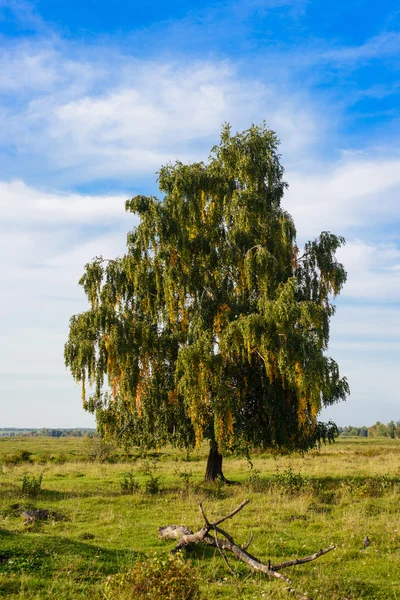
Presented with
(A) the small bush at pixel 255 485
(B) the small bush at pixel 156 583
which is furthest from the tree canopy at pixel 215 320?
(B) the small bush at pixel 156 583

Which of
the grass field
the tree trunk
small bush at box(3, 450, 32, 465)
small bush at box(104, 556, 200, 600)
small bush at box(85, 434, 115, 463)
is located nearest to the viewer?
small bush at box(104, 556, 200, 600)

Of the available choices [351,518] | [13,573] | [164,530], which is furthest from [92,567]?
[351,518]

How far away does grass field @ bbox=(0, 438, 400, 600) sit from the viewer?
9750 millimetres

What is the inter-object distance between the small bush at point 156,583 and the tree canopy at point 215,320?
39.3 feet

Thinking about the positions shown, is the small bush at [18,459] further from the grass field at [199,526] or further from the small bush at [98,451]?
the grass field at [199,526]

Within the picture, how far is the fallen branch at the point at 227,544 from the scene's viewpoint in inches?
336

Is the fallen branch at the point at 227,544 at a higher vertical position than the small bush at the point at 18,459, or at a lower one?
higher

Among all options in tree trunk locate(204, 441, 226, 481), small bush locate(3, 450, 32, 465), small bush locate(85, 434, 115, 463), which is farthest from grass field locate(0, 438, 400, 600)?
small bush locate(3, 450, 32, 465)

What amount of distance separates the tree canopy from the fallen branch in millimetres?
7270

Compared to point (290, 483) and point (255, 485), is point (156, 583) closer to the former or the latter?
point (290, 483)

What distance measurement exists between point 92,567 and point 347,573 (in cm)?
533

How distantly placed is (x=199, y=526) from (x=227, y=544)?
4428 millimetres

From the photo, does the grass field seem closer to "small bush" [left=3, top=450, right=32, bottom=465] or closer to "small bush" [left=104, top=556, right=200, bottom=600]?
"small bush" [left=104, top=556, right=200, bottom=600]

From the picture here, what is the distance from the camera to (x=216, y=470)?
965 inches
